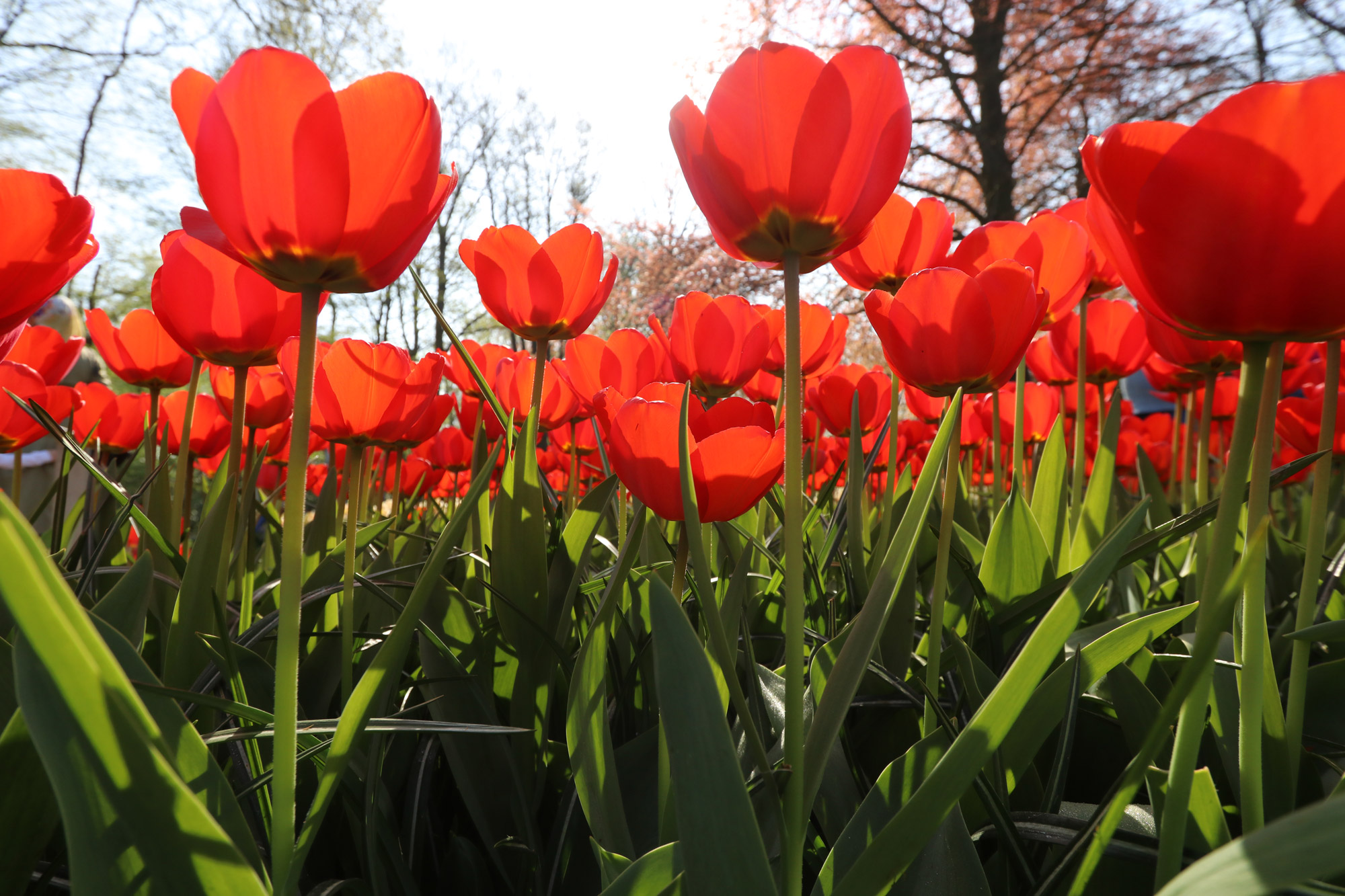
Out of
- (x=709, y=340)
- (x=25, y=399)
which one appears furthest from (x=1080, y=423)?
(x=25, y=399)

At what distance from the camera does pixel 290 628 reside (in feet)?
1.20

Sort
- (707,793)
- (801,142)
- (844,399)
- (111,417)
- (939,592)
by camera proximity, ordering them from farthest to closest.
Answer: (111,417) → (844,399) → (939,592) → (801,142) → (707,793)

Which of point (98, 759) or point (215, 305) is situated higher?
point (215, 305)

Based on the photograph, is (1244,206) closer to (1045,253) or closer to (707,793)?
(707,793)

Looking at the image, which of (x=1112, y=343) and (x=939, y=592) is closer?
(x=939, y=592)

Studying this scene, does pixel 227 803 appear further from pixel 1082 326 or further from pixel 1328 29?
pixel 1328 29

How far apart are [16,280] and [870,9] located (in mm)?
10372

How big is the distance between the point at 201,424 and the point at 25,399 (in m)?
0.33

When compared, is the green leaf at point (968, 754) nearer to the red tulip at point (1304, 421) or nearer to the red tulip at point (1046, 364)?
the red tulip at point (1304, 421)

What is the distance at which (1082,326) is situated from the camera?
100cm

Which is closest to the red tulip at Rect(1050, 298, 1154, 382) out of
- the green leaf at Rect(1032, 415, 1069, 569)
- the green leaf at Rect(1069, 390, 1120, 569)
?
the green leaf at Rect(1069, 390, 1120, 569)

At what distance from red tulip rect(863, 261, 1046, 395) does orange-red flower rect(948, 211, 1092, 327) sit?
14cm

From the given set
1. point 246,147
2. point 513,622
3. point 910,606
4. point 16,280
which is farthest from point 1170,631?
point 16,280

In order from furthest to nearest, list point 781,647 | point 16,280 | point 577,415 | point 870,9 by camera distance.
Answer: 1. point 870,9
2. point 577,415
3. point 781,647
4. point 16,280
